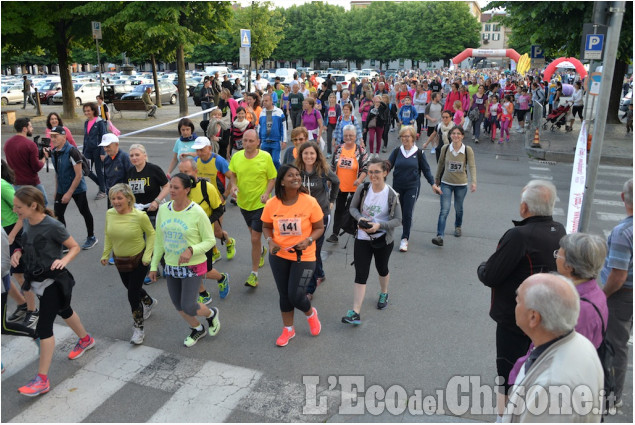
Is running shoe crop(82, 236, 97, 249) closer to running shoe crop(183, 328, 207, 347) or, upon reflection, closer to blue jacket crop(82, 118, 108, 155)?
blue jacket crop(82, 118, 108, 155)

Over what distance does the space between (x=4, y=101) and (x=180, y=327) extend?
36.1 m

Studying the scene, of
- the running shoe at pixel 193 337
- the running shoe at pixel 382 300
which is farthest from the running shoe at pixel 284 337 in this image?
the running shoe at pixel 382 300

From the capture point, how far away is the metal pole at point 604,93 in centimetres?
565

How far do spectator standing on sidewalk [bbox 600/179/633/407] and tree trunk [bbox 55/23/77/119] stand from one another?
22944 millimetres

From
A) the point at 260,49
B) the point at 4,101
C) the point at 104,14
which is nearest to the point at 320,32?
the point at 260,49

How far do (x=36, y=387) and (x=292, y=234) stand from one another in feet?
8.28

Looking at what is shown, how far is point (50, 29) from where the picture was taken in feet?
66.6

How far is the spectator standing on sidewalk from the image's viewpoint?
12.7 feet

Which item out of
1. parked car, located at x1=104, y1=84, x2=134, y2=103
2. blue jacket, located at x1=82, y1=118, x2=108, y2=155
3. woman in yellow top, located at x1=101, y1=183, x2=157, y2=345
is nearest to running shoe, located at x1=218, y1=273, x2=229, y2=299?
woman in yellow top, located at x1=101, y1=183, x2=157, y2=345

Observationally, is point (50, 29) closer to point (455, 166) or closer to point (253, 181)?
point (253, 181)

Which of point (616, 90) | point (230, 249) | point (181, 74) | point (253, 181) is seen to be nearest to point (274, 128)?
point (230, 249)

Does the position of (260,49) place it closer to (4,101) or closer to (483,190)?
(4,101)

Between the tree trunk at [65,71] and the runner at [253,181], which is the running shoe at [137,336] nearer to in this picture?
the runner at [253,181]

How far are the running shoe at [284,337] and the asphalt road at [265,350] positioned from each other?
0.08 m
